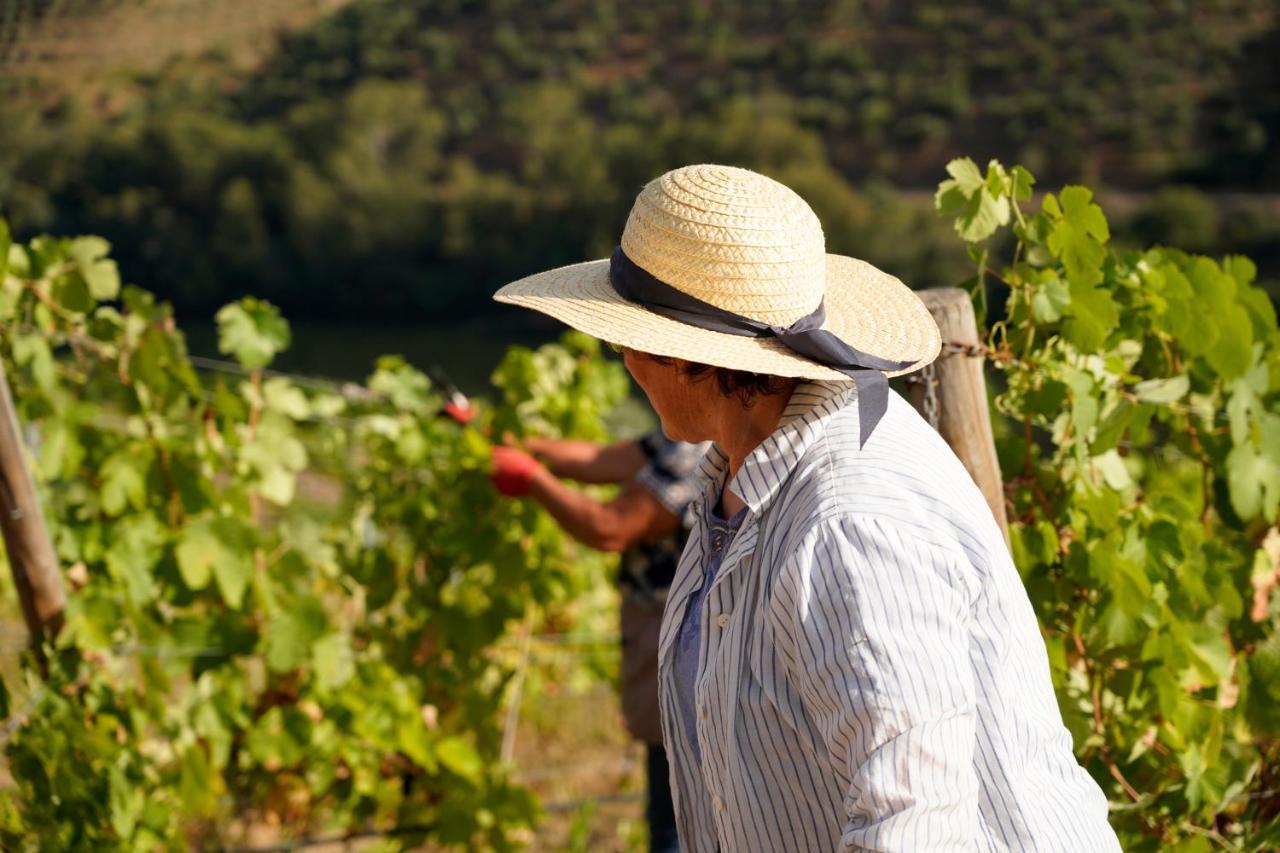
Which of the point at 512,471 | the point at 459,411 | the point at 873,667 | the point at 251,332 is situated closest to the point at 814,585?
the point at 873,667

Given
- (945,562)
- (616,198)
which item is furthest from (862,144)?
(945,562)

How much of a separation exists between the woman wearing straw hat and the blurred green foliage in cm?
2222

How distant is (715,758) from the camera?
1.36 m

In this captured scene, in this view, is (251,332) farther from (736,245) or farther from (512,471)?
(736,245)

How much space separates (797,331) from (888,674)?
368mm

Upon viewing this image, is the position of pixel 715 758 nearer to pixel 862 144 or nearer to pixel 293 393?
pixel 293 393

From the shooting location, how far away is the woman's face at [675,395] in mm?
1418

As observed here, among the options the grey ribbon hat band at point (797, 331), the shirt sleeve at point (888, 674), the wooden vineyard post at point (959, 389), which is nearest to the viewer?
the shirt sleeve at point (888, 674)

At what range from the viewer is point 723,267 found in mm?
1354

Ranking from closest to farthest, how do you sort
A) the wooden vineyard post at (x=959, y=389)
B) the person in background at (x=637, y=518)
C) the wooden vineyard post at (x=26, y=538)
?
the wooden vineyard post at (x=959, y=389), the wooden vineyard post at (x=26, y=538), the person in background at (x=637, y=518)

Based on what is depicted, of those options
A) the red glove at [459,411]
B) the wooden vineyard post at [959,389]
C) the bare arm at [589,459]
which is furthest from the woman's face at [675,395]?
the red glove at [459,411]

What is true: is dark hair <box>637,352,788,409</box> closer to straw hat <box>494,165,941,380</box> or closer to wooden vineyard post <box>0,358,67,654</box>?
straw hat <box>494,165,941,380</box>

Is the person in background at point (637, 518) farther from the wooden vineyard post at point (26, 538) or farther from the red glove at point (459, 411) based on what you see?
the wooden vineyard post at point (26, 538)

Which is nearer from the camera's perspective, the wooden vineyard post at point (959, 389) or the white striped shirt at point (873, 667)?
the white striped shirt at point (873, 667)
